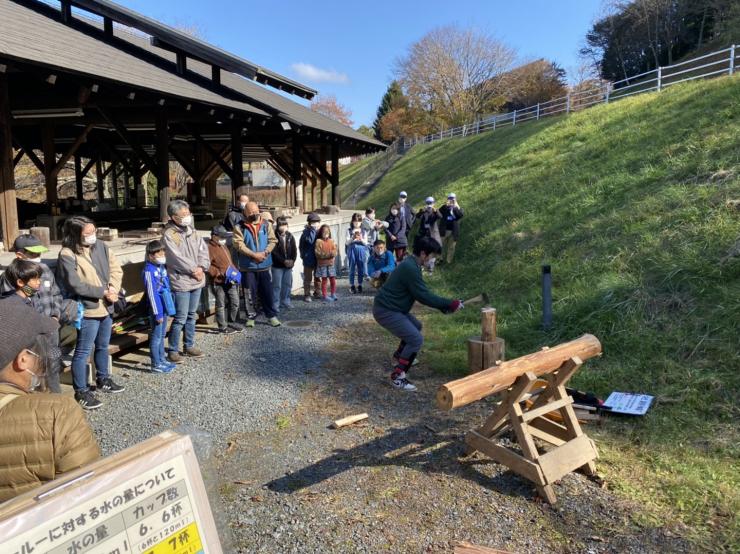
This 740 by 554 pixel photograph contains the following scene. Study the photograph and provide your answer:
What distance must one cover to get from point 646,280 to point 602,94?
14.9 meters

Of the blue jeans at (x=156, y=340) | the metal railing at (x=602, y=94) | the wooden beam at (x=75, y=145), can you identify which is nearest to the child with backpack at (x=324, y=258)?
the blue jeans at (x=156, y=340)

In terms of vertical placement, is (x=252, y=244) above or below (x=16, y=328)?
above

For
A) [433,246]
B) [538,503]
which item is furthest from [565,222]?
[538,503]

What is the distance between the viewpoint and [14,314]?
6.12ft

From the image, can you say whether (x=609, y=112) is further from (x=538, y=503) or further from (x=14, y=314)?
(x=14, y=314)

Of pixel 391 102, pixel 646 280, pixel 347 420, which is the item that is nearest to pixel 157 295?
pixel 347 420

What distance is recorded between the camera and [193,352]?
20.4 ft

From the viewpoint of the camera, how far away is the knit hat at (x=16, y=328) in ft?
5.95

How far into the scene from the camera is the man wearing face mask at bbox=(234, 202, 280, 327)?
7.31 metres

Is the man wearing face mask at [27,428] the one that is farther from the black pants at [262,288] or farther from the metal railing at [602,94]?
the metal railing at [602,94]

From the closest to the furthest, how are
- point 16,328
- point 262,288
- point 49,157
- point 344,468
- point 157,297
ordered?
point 16,328
point 344,468
point 157,297
point 262,288
point 49,157

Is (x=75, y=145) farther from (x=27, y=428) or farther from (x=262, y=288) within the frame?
(x=27, y=428)

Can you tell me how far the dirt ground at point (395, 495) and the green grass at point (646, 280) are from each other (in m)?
0.36

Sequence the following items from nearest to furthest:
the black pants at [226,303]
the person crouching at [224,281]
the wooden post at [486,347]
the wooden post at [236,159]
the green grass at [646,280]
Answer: the green grass at [646,280], the wooden post at [486,347], the person crouching at [224,281], the black pants at [226,303], the wooden post at [236,159]
